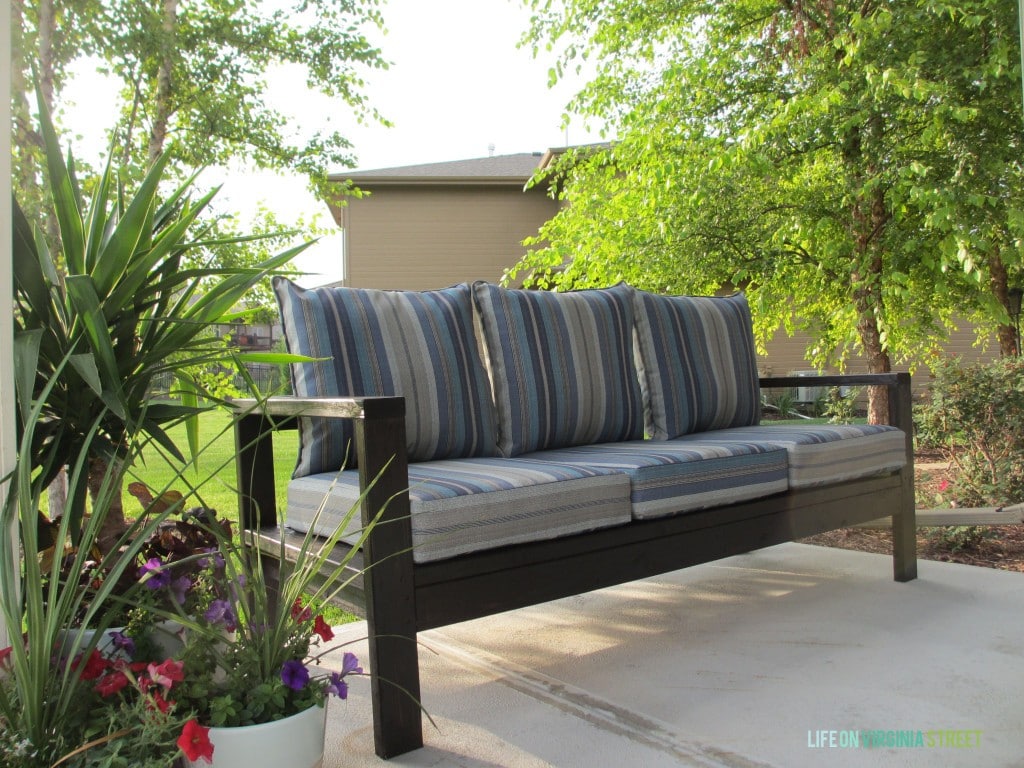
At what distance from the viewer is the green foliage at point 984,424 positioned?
152 inches

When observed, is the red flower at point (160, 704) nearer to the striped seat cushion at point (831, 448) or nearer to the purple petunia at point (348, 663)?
the purple petunia at point (348, 663)

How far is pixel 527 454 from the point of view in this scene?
94.7 inches

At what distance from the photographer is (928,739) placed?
5.38 feet

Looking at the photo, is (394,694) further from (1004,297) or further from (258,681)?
(1004,297)

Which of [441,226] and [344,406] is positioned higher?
[441,226]

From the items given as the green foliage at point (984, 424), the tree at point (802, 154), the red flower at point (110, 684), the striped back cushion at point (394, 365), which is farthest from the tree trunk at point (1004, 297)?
the red flower at point (110, 684)

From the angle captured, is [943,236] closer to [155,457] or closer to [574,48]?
[574,48]

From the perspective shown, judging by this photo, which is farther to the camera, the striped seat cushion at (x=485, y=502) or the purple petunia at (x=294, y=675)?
the striped seat cushion at (x=485, y=502)

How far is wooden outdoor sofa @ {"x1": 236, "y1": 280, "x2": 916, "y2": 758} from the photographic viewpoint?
162 centimetres

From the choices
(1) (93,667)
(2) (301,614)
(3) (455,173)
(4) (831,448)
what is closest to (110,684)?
(1) (93,667)

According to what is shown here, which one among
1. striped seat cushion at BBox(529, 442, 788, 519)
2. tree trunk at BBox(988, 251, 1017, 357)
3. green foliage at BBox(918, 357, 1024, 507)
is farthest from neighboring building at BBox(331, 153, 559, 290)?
striped seat cushion at BBox(529, 442, 788, 519)

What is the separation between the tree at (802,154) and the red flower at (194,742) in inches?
154

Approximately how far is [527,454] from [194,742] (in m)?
1.40

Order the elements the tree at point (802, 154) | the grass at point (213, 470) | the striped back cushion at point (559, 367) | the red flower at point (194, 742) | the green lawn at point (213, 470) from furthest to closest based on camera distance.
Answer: the green lawn at point (213, 470) → the grass at point (213, 470) → the tree at point (802, 154) → the striped back cushion at point (559, 367) → the red flower at point (194, 742)
